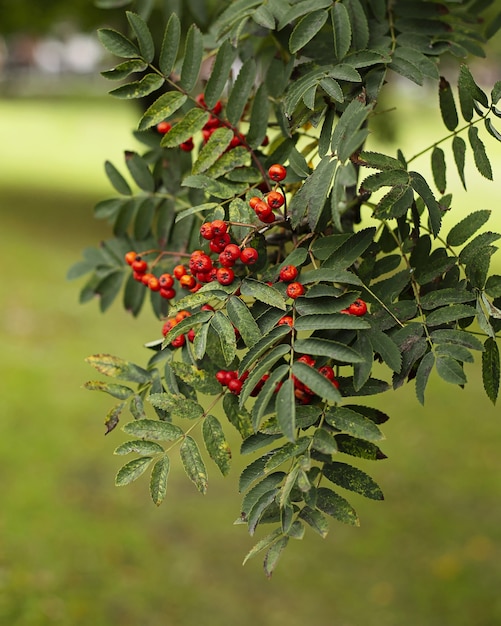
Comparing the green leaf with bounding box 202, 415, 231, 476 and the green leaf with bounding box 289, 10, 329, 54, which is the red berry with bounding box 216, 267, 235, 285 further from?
the green leaf with bounding box 289, 10, 329, 54

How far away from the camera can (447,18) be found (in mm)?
1722

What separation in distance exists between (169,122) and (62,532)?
304 centimetres

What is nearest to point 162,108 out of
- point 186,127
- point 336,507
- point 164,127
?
point 186,127

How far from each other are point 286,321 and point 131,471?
345mm

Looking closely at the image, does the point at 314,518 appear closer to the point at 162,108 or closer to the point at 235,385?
the point at 235,385

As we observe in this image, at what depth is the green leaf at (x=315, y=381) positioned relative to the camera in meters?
1.10

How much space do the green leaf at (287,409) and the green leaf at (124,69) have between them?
26.2 inches

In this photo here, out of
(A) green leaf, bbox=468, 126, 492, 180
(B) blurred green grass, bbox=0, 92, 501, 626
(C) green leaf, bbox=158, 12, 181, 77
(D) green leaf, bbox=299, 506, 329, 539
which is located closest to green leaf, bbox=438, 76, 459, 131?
(A) green leaf, bbox=468, 126, 492, 180

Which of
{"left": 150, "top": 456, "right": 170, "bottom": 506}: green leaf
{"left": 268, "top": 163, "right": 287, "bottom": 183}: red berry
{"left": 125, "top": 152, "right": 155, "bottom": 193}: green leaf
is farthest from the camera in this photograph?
{"left": 125, "top": 152, "right": 155, "bottom": 193}: green leaf

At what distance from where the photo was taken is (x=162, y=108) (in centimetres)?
154

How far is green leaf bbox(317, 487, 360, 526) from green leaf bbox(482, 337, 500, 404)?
30cm

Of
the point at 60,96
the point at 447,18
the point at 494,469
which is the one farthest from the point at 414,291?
the point at 60,96

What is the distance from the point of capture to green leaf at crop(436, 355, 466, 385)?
49.3 inches

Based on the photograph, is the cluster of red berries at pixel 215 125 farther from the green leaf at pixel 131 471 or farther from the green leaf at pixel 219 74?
the green leaf at pixel 131 471
